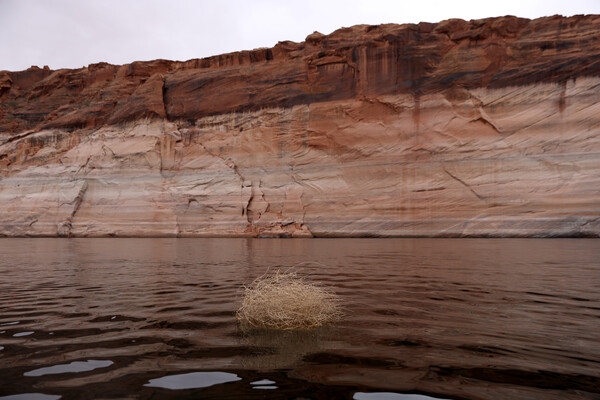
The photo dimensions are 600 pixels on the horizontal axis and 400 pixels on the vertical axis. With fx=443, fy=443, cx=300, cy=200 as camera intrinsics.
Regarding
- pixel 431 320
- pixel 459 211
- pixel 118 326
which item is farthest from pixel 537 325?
pixel 459 211

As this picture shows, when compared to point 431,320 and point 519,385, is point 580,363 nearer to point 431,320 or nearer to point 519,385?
point 519,385

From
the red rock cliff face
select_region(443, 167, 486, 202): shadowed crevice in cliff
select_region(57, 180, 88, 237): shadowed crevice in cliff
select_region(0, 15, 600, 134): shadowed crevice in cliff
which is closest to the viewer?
the red rock cliff face

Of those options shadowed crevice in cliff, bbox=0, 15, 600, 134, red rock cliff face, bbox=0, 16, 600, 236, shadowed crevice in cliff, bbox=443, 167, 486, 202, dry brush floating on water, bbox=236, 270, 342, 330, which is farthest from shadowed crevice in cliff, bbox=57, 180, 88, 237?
dry brush floating on water, bbox=236, 270, 342, 330

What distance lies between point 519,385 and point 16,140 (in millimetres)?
43184

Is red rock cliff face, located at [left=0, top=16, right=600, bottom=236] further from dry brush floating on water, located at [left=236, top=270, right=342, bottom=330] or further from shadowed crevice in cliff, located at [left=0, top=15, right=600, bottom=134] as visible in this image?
dry brush floating on water, located at [left=236, top=270, right=342, bottom=330]

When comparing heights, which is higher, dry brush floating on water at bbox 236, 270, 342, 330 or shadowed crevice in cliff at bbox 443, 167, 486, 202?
shadowed crevice in cliff at bbox 443, 167, 486, 202

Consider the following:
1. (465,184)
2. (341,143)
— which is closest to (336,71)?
(341,143)

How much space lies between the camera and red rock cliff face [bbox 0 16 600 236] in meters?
26.2

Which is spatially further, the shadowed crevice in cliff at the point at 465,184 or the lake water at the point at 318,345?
the shadowed crevice in cliff at the point at 465,184

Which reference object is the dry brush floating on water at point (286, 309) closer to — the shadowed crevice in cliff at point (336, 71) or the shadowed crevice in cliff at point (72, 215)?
the shadowed crevice in cliff at point (336, 71)

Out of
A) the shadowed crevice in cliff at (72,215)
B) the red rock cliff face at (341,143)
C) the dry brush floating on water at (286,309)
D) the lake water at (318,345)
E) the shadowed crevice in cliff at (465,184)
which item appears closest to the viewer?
the lake water at (318,345)

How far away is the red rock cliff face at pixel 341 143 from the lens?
2620cm

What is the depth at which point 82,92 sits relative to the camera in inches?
1561

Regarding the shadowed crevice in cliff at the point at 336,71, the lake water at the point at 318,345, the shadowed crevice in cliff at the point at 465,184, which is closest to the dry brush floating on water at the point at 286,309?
the lake water at the point at 318,345
